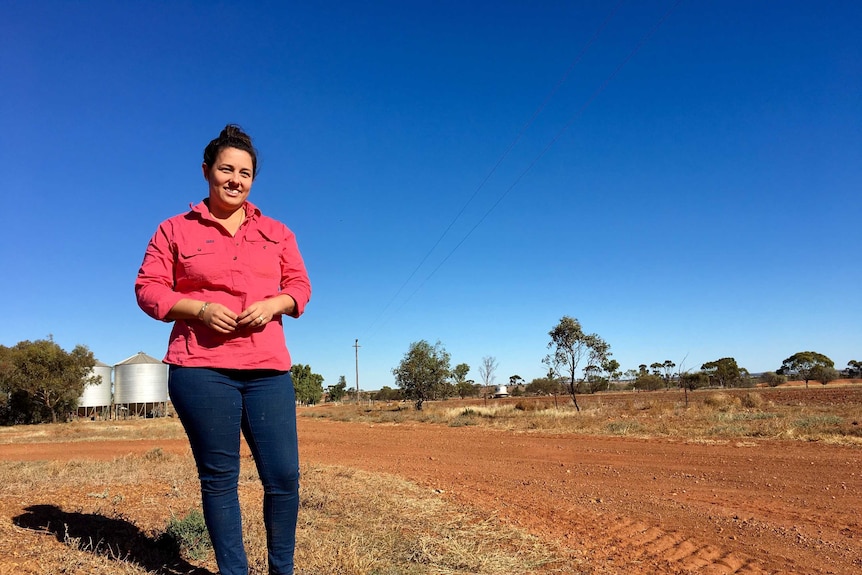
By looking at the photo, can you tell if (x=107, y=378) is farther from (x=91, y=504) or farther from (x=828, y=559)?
(x=828, y=559)

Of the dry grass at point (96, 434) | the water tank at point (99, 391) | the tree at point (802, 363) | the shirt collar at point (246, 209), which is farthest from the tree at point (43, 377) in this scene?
the tree at point (802, 363)

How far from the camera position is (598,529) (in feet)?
13.1

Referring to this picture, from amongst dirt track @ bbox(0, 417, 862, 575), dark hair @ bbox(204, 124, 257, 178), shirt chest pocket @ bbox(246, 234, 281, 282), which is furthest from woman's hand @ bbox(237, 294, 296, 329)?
dirt track @ bbox(0, 417, 862, 575)

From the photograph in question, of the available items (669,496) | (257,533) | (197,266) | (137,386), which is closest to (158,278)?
(197,266)

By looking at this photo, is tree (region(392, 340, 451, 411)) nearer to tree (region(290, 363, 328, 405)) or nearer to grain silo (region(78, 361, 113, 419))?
grain silo (region(78, 361, 113, 419))

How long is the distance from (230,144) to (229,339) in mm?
810

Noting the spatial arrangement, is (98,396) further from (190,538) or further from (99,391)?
(190,538)

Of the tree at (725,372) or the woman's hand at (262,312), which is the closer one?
the woman's hand at (262,312)

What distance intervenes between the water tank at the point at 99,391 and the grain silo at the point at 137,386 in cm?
60

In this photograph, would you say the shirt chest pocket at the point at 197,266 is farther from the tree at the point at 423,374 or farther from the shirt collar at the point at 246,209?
the tree at the point at 423,374

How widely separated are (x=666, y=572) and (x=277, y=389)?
2566 millimetres

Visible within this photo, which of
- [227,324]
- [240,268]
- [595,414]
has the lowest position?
[595,414]

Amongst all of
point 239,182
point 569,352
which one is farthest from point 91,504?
point 569,352

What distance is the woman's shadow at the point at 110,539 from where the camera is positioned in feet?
8.75
